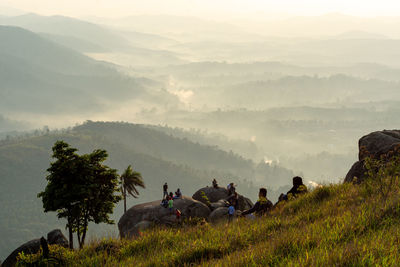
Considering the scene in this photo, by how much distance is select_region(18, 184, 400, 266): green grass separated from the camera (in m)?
7.60

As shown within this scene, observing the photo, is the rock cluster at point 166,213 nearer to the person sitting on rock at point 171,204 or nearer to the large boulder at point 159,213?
the large boulder at point 159,213

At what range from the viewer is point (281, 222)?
13109mm

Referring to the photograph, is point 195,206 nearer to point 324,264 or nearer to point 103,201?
point 103,201

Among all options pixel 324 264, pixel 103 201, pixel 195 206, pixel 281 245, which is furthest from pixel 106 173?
pixel 324 264

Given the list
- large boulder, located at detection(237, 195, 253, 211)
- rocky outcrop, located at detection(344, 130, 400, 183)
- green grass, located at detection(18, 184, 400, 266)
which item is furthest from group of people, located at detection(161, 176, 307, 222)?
green grass, located at detection(18, 184, 400, 266)

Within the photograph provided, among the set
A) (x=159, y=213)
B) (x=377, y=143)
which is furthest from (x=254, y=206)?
(x=159, y=213)

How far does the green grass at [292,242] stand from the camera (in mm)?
7598

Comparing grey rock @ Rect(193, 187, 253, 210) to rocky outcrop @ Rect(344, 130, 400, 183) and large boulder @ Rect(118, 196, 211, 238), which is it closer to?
large boulder @ Rect(118, 196, 211, 238)

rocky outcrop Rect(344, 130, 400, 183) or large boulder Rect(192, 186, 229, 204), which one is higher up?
rocky outcrop Rect(344, 130, 400, 183)

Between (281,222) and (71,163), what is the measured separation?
18.3m

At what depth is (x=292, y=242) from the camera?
30.3 feet

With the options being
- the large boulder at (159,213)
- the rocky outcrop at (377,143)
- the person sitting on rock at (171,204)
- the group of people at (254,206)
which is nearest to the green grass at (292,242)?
the group of people at (254,206)

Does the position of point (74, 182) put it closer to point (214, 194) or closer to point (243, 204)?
Answer: point (214, 194)

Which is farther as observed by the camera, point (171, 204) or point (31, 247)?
point (171, 204)
